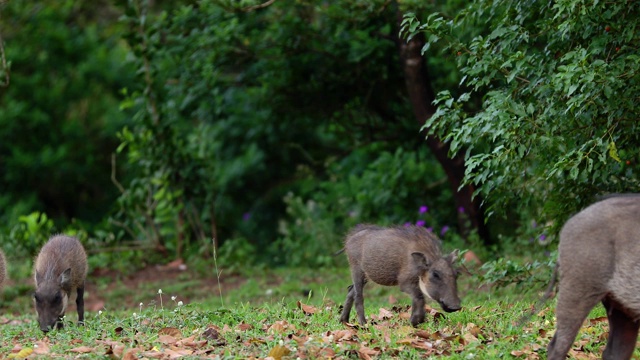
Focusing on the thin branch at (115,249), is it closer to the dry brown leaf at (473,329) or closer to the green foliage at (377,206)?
the green foliage at (377,206)

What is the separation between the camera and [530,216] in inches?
427

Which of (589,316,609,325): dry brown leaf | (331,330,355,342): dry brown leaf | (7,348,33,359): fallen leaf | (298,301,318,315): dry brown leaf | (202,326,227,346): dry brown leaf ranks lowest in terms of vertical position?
(589,316,609,325): dry brown leaf

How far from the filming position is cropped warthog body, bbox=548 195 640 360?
17.4ft

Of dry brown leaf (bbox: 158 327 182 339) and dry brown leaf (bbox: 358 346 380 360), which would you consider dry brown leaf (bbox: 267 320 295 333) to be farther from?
dry brown leaf (bbox: 358 346 380 360)

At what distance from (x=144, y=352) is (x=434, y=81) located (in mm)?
7273

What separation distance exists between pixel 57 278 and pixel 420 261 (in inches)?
130

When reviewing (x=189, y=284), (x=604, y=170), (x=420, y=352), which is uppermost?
(x=604, y=170)

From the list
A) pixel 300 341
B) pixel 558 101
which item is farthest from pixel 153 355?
pixel 558 101

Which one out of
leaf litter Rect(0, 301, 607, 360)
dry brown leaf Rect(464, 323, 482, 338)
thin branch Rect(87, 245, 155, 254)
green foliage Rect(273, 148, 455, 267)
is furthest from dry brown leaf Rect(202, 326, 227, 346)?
thin branch Rect(87, 245, 155, 254)

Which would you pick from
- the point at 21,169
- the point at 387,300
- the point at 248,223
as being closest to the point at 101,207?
the point at 21,169

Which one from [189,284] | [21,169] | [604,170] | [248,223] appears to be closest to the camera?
[604,170]

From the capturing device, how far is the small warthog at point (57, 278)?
25.9ft

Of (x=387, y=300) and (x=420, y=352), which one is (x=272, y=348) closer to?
(x=420, y=352)

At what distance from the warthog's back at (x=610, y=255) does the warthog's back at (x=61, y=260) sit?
4.76 metres
